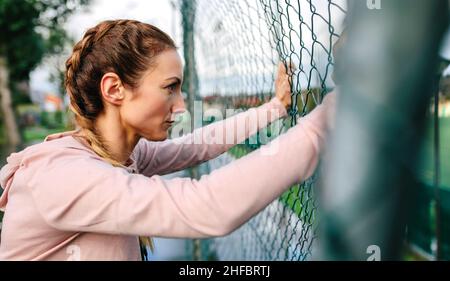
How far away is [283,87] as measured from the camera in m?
1.24

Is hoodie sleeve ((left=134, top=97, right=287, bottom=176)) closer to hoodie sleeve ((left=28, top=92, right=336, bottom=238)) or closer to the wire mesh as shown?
the wire mesh

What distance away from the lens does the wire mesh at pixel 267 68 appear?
39.2 inches

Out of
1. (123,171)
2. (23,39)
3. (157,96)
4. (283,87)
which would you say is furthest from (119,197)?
(23,39)

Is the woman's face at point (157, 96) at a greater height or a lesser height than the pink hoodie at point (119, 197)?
greater

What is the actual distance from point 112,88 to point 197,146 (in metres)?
0.42

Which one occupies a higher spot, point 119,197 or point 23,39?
point 23,39

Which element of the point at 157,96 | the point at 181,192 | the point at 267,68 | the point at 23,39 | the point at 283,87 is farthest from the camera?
the point at 23,39

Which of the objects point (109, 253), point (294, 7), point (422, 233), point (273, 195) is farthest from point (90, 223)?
point (422, 233)

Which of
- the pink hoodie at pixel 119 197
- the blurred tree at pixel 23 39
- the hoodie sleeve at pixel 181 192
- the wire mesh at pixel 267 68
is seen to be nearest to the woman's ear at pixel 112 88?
the pink hoodie at pixel 119 197

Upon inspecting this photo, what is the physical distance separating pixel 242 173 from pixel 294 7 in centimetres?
49

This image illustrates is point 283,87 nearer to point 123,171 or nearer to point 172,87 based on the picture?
point 172,87

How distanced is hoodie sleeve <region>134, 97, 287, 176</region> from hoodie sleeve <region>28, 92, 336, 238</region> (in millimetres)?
522

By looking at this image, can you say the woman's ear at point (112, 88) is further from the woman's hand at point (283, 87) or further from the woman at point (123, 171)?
the woman's hand at point (283, 87)

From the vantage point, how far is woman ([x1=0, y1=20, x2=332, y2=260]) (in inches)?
28.8
